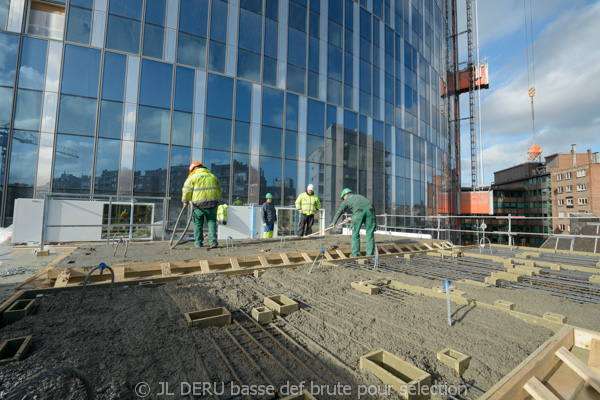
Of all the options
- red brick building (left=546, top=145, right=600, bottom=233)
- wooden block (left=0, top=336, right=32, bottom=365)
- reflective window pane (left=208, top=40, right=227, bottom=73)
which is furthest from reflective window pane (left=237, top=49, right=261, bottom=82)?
red brick building (left=546, top=145, right=600, bottom=233)

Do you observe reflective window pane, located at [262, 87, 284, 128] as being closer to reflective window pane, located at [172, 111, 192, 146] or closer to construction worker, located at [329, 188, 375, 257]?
reflective window pane, located at [172, 111, 192, 146]

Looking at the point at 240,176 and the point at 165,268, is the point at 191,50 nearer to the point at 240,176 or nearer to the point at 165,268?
the point at 240,176

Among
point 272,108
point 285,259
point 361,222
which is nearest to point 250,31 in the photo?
point 272,108

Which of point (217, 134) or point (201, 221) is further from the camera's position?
point (217, 134)

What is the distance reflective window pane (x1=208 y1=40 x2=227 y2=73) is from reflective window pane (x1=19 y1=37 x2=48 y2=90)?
6.71m

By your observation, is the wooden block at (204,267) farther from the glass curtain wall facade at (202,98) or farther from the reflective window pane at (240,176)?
the reflective window pane at (240,176)

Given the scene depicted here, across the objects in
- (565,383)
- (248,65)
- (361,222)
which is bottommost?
(565,383)

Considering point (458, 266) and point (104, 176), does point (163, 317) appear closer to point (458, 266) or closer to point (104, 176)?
point (458, 266)

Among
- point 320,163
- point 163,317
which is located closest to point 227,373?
point 163,317

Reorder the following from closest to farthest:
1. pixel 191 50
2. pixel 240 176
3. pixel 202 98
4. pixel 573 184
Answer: pixel 191 50
pixel 202 98
pixel 240 176
pixel 573 184

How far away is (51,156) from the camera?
11711 mm

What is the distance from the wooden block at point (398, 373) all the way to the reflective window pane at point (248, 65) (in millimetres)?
15925

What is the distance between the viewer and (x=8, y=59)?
11.4 m

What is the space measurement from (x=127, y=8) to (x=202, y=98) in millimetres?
4897
